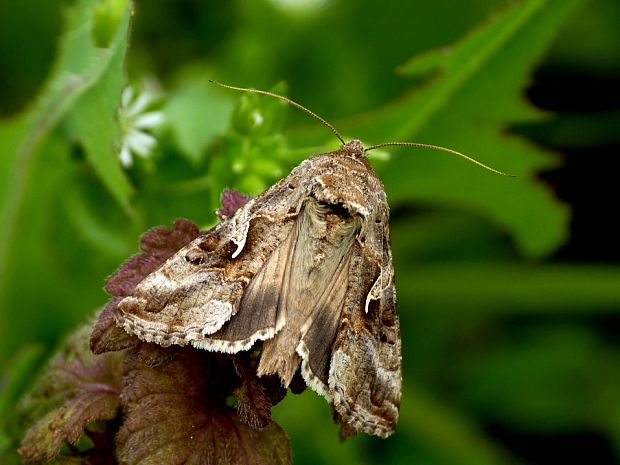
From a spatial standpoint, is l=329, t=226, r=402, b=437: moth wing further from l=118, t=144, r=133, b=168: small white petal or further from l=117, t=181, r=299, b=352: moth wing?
l=118, t=144, r=133, b=168: small white petal

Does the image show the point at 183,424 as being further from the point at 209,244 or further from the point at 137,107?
the point at 137,107

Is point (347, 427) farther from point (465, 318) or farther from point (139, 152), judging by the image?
point (465, 318)

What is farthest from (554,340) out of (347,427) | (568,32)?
(347,427)

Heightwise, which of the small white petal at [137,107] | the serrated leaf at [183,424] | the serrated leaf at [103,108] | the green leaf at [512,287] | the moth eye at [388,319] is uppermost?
the green leaf at [512,287]

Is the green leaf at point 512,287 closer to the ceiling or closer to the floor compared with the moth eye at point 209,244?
closer to the ceiling

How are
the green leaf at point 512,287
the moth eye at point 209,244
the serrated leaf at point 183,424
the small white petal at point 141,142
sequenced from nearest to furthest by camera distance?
the serrated leaf at point 183,424, the moth eye at point 209,244, the small white petal at point 141,142, the green leaf at point 512,287

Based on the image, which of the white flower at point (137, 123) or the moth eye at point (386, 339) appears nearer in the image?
the moth eye at point (386, 339)

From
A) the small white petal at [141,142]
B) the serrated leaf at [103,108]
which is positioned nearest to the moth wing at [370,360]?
the serrated leaf at [103,108]

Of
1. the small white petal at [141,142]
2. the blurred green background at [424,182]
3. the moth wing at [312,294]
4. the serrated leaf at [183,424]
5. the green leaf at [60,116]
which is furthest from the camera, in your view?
the blurred green background at [424,182]

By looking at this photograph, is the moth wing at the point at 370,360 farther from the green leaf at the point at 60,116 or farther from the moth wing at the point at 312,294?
the green leaf at the point at 60,116
